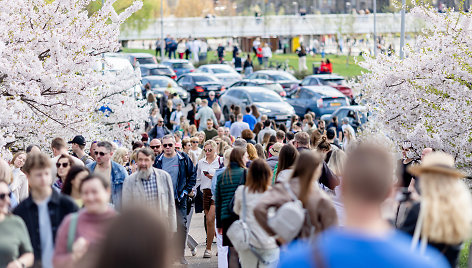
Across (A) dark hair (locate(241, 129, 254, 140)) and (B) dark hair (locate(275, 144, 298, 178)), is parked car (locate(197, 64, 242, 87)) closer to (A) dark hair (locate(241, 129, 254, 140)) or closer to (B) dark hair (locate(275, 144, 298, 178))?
(A) dark hair (locate(241, 129, 254, 140))

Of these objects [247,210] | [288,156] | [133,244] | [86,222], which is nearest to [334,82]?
[288,156]

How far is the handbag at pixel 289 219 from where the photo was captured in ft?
20.2

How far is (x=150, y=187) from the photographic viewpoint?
9516 millimetres

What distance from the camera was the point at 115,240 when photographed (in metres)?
3.33

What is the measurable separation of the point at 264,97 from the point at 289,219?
24187 millimetres

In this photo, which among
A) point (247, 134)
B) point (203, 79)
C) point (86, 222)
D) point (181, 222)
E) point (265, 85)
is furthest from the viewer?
point (203, 79)

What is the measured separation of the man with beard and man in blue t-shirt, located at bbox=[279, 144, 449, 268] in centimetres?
598

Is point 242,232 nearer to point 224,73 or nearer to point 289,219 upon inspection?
point 289,219

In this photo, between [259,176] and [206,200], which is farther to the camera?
[206,200]

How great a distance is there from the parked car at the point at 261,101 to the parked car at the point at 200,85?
5.11 m

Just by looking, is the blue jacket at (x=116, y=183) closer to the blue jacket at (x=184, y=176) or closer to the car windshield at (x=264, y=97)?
the blue jacket at (x=184, y=176)

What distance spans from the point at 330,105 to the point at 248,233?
2343cm

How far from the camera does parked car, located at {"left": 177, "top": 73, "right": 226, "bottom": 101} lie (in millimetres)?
37375

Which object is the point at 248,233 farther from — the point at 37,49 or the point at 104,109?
the point at 104,109
